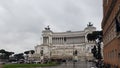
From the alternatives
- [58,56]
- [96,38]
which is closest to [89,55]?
[58,56]

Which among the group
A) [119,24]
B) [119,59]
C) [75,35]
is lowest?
[119,59]

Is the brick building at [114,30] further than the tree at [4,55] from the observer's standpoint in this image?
No

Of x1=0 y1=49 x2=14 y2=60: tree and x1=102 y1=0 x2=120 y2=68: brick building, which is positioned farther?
x1=0 y1=49 x2=14 y2=60: tree

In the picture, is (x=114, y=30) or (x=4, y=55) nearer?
(x=114, y=30)

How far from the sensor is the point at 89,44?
190 metres

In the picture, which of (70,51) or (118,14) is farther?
(70,51)

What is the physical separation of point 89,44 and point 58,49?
21.5 meters

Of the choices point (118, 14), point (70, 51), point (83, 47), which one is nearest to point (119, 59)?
point (118, 14)

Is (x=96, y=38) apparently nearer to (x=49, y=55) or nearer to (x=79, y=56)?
(x=79, y=56)

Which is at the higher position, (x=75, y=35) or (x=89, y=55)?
(x=75, y=35)

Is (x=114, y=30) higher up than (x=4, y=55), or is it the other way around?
(x=114, y=30)

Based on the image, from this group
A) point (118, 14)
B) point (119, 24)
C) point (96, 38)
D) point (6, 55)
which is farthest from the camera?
point (6, 55)

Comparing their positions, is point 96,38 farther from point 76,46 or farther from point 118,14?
point 76,46

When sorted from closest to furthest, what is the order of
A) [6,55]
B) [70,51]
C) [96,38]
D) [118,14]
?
[118,14] < [96,38] < [6,55] < [70,51]
